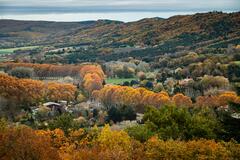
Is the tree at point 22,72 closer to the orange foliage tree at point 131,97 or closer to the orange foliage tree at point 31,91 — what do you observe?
the orange foliage tree at point 31,91

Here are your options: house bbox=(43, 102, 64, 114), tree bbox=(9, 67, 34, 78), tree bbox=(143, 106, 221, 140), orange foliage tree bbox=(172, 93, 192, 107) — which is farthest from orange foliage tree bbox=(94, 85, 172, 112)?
tree bbox=(9, 67, 34, 78)

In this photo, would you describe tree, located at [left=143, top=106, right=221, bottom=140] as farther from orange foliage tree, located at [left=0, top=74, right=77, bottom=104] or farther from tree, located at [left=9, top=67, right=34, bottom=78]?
tree, located at [left=9, top=67, right=34, bottom=78]

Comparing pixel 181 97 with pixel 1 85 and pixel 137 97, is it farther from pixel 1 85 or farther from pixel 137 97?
pixel 1 85

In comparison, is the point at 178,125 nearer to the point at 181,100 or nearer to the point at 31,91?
the point at 181,100

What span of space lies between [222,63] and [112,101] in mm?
41955

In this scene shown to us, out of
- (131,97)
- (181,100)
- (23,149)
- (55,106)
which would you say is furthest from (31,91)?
(23,149)

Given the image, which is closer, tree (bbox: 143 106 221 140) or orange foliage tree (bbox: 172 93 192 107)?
tree (bbox: 143 106 221 140)

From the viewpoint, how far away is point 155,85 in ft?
404

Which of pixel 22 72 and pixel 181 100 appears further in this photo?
pixel 22 72

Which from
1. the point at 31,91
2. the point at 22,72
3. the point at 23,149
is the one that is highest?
the point at 23,149

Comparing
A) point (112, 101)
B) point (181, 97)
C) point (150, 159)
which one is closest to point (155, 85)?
point (112, 101)

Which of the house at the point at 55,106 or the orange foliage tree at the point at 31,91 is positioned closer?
the house at the point at 55,106

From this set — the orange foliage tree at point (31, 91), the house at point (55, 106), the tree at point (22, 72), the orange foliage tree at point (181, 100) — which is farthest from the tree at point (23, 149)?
the tree at point (22, 72)

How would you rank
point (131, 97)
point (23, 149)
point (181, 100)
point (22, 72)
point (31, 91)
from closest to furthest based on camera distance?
point (23, 149) → point (181, 100) → point (131, 97) → point (31, 91) → point (22, 72)
